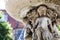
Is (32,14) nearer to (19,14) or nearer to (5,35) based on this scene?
(19,14)

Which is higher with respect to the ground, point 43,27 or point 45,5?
point 45,5

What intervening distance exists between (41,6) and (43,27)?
110 mm

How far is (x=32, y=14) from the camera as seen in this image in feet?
3.54

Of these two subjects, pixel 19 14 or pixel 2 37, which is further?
pixel 2 37

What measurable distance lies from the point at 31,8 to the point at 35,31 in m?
0.12

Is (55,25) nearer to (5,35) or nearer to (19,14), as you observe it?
(19,14)

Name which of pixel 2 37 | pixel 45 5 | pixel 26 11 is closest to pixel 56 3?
pixel 45 5

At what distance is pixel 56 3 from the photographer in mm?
1047

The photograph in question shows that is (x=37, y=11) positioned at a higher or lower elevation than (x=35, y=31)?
higher

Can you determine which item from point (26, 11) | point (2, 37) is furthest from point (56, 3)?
point (2, 37)

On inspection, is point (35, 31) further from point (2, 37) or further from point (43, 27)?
point (2, 37)

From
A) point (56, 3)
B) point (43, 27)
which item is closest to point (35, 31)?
point (43, 27)

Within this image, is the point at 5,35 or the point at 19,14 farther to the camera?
the point at 5,35

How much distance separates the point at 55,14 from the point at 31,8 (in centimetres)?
13
